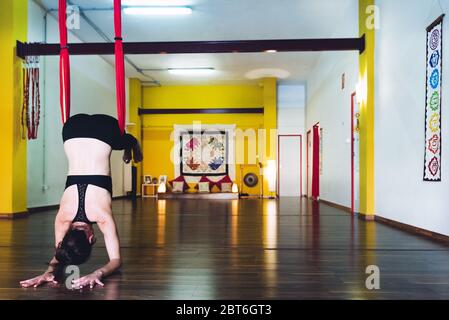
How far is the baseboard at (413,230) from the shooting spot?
397 centimetres

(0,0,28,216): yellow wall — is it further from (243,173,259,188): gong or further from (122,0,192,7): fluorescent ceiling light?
(243,173,259,188): gong

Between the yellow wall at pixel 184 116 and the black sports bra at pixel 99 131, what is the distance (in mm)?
11418

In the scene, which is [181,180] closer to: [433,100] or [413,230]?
[413,230]

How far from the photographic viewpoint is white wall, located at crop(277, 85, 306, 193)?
13.6 metres

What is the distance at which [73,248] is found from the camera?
2.31 meters

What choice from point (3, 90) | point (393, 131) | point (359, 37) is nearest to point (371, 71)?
point (359, 37)

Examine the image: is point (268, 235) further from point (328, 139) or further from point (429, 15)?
point (328, 139)

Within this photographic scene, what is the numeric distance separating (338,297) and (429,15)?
11.4 ft

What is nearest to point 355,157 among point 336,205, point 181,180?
point 336,205

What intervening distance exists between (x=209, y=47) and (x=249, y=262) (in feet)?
14.0

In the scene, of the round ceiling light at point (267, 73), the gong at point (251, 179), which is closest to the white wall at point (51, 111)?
the round ceiling light at point (267, 73)

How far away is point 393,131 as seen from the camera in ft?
17.4

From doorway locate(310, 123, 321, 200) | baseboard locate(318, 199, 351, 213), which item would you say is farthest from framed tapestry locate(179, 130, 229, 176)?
baseboard locate(318, 199, 351, 213)

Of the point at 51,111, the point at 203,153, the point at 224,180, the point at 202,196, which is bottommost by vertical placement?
the point at 202,196
